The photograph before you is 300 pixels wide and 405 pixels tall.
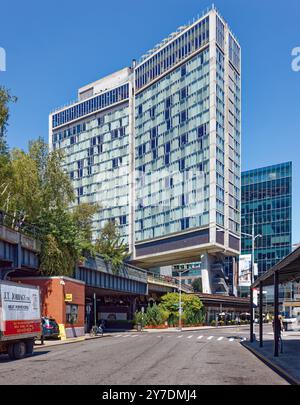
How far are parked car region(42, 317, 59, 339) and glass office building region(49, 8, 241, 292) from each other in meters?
63.2

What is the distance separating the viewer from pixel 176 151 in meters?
130

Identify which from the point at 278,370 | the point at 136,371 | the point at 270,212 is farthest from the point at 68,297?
the point at 270,212

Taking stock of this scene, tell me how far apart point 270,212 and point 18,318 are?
Result: 143970 mm

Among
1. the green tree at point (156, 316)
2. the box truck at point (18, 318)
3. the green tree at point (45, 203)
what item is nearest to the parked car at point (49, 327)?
the green tree at point (45, 203)

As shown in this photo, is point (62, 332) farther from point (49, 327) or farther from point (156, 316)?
point (156, 316)

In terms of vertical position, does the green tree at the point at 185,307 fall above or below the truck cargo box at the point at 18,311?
below

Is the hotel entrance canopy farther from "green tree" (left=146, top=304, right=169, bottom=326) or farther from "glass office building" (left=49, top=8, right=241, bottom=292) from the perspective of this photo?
"glass office building" (left=49, top=8, right=241, bottom=292)

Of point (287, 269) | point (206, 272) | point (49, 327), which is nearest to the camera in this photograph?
point (287, 269)

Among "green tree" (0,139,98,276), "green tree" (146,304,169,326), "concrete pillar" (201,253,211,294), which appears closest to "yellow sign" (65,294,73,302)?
"green tree" (0,139,98,276)

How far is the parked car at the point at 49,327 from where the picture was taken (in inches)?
1732

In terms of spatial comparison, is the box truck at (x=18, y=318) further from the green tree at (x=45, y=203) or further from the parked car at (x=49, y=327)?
the green tree at (x=45, y=203)

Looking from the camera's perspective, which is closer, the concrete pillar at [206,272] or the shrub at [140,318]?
the shrub at [140,318]

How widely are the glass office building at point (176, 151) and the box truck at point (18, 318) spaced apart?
3053 inches

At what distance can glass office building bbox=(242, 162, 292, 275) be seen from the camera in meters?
162
